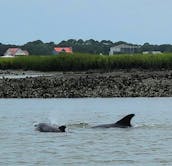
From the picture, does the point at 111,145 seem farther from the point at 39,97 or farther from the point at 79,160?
the point at 39,97

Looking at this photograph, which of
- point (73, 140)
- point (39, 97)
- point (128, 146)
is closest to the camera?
point (128, 146)

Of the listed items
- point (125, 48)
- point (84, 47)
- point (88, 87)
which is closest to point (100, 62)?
point (88, 87)

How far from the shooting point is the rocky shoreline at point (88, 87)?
202ft

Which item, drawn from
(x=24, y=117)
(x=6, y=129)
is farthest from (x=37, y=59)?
(x=6, y=129)

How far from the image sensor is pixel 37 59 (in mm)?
86875

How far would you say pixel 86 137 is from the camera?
3344 cm

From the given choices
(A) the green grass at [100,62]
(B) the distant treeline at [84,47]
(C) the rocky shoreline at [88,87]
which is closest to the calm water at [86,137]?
(C) the rocky shoreline at [88,87]

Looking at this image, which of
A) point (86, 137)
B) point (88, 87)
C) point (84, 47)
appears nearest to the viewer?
point (86, 137)

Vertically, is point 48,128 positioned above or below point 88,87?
below

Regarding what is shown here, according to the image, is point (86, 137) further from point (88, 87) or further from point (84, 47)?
A: point (84, 47)

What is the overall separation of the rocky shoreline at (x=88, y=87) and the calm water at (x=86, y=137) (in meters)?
7.66

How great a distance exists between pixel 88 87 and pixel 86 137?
29.6 m

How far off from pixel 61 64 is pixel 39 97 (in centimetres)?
2110

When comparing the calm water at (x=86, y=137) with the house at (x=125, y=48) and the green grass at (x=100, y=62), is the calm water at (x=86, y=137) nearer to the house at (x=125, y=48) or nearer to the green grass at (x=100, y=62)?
the green grass at (x=100, y=62)
